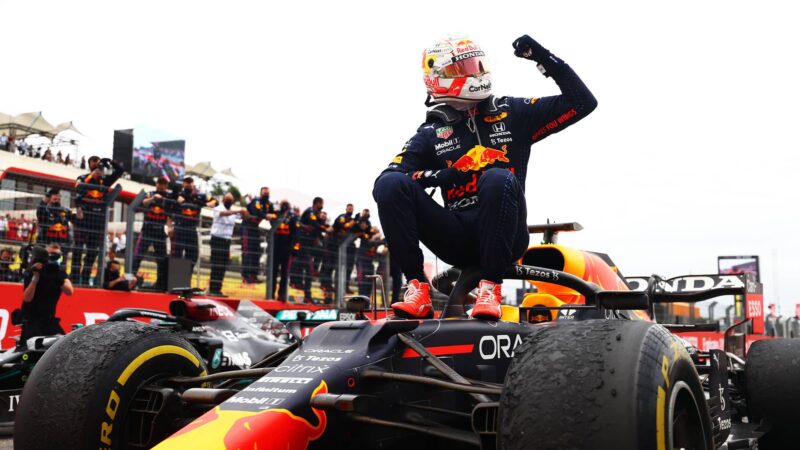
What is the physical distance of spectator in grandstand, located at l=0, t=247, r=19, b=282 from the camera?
10.5 meters

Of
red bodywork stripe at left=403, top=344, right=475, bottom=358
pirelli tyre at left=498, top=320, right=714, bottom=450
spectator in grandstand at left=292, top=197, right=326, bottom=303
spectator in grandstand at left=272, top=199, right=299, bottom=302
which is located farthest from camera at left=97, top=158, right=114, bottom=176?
pirelli tyre at left=498, top=320, right=714, bottom=450

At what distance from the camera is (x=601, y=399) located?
2541mm

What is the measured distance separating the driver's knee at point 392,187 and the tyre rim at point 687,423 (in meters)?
1.59

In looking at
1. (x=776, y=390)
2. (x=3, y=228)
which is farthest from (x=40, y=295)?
(x=776, y=390)

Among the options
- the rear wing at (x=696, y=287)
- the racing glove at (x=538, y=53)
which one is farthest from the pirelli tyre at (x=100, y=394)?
the rear wing at (x=696, y=287)

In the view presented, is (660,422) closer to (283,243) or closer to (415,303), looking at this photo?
(415,303)

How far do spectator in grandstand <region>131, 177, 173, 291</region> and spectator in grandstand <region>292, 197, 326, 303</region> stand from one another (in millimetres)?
2912

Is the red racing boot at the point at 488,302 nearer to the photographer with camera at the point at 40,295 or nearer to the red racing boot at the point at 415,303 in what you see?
the red racing boot at the point at 415,303

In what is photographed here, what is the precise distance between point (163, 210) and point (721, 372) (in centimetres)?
970

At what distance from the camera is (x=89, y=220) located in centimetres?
1168

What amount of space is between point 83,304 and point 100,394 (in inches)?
330

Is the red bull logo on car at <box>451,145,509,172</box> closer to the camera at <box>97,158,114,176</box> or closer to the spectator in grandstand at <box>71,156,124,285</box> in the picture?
the spectator in grandstand at <box>71,156,124,285</box>

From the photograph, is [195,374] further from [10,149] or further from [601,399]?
[10,149]

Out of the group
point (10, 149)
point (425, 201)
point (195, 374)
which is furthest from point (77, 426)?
point (10, 149)
